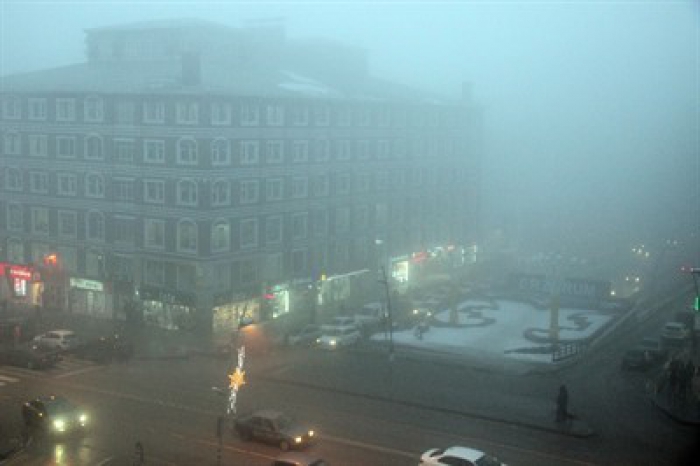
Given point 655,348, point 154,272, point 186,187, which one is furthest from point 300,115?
point 655,348

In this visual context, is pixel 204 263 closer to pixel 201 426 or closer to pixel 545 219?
pixel 201 426

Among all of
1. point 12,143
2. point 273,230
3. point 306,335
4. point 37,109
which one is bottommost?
point 306,335

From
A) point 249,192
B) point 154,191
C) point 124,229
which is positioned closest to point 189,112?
point 154,191

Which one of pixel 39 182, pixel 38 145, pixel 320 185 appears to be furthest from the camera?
pixel 320 185

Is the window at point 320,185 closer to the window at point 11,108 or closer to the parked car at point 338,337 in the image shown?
the parked car at point 338,337

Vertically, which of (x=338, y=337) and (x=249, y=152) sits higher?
(x=249, y=152)

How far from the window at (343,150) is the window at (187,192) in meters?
16.2

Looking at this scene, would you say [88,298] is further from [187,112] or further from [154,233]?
[187,112]

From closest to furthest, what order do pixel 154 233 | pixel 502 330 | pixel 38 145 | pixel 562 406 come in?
pixel 562 406
pixel 154 233
pixel 502 330
pixel 38 145

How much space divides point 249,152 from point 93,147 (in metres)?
11.4

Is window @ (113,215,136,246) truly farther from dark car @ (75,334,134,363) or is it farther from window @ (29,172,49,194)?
dark car @ (75,334,134,363)

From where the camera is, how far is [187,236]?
5047 centimetres

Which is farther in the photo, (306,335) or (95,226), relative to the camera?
(95,226)

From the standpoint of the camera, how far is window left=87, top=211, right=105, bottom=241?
54.9 metres
